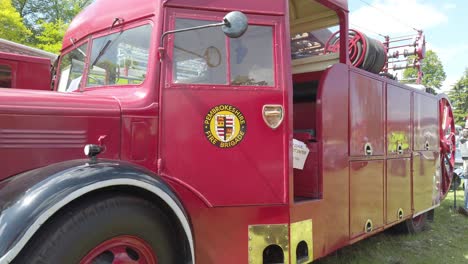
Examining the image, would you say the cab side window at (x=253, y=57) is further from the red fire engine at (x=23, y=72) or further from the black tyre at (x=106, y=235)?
the red fire engine at (x=23, y=72)

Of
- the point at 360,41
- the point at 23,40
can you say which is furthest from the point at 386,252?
the point at 23,40

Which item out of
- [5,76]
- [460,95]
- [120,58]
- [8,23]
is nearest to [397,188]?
[120,58]

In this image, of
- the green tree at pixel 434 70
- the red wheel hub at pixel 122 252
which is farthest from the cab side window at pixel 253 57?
the green tree at pixel 434 70

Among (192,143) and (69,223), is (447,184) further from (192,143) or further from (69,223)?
(69,223)

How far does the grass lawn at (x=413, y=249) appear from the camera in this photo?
4.92m

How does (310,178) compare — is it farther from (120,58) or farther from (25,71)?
(25,71)

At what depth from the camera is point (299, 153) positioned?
356 centimetres

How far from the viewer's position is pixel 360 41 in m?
4.96

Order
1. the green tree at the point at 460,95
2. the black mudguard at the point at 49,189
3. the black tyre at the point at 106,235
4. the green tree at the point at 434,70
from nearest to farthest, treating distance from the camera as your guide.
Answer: the black mudguard at the point at 49,189 < the black tyre at the point at 106,235 < the green tree at the point at 434,70 < the green tree at the point at 460,95

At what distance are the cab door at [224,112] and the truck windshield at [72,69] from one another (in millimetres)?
1034

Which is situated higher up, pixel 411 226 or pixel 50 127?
pixel 50 127

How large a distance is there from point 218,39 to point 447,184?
20.4ft

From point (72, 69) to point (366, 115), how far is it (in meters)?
2.86

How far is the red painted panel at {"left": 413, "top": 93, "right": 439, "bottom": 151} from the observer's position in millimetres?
5758
